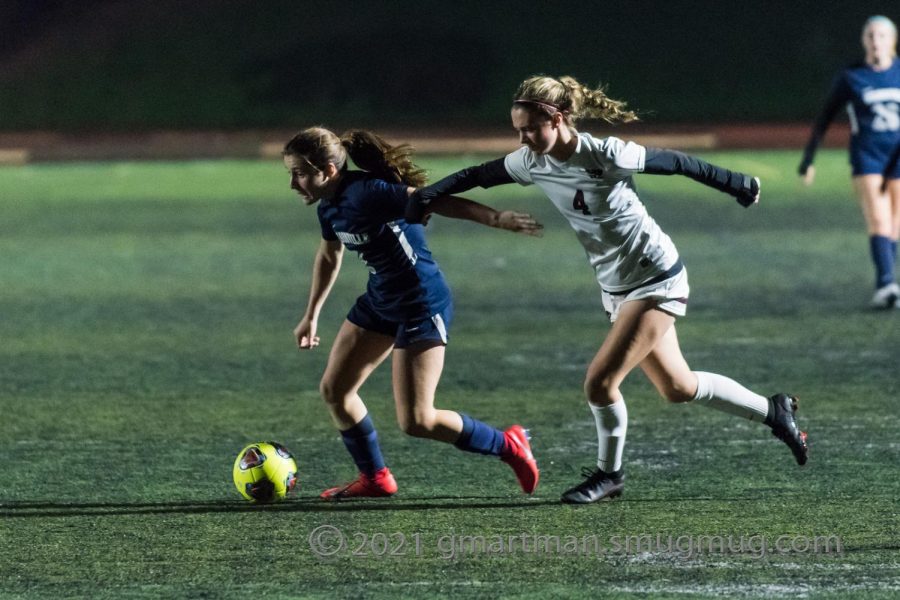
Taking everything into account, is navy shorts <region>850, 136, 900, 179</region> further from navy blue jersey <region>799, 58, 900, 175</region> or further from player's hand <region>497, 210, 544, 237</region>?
player's hand <region>497, 210, 544, 237</region>

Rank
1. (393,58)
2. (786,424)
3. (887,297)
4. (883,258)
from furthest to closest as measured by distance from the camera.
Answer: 1. (393,58)
2. (883,258)
3. (887,297)
4. (786,424)

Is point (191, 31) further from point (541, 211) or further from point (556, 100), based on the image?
point (556, 100)

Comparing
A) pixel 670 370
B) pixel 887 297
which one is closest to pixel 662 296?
pixel 670 370

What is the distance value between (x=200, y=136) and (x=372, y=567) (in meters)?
25.9

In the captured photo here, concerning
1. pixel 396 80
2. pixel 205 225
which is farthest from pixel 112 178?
pixel 396 80

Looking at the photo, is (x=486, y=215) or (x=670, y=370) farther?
(x=670, y=370)

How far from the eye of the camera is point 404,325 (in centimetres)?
589

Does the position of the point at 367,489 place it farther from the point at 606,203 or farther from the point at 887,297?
the point at 887,297

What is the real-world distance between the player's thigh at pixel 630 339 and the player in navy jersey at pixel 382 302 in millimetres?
534

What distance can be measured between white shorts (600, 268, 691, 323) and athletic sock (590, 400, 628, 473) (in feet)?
1.14

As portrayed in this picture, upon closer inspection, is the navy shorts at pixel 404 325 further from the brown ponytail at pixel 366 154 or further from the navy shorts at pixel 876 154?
the navy shorts at pixel 876 154

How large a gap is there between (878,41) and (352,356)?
6561mm

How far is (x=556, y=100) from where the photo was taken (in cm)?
559

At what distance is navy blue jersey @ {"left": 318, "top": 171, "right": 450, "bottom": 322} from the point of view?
5.80 m
